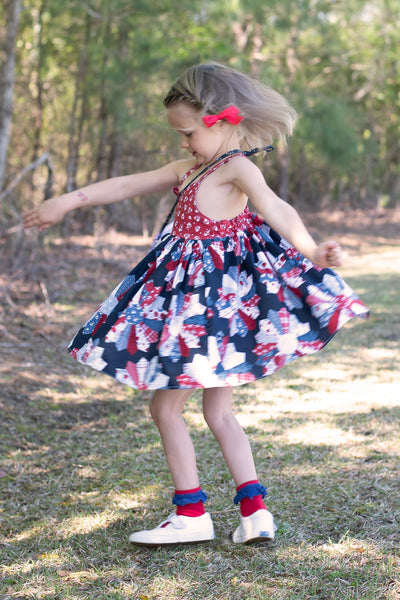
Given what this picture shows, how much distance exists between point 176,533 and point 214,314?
0.67 meters

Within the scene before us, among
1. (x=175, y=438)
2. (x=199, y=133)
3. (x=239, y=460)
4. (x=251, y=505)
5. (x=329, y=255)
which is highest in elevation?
(x=199, y=133)

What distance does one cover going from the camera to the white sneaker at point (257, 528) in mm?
1964

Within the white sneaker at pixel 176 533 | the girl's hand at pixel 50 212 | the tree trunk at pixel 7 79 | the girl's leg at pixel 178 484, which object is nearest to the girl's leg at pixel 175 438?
the girl's leg at pixel 178 484

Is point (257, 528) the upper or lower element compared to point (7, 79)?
lower

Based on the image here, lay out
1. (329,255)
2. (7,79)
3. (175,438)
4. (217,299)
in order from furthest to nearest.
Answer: (7,79) → (175,438) → (217,299) → (329,255)

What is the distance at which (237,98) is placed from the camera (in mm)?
2035

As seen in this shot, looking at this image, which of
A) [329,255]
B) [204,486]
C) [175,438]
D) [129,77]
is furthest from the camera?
[129,77]

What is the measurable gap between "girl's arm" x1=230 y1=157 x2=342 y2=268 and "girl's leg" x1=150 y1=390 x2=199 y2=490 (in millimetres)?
562

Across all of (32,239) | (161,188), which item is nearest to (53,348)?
(32,239)

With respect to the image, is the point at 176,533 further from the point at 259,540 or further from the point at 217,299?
the point at 217,299

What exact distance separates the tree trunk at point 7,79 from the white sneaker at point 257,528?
3881mm

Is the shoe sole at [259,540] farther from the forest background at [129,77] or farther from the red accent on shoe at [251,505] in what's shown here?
the forest background at [129,77]

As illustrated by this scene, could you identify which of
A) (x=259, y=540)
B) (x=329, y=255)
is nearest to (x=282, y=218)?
(x=329, y=255)

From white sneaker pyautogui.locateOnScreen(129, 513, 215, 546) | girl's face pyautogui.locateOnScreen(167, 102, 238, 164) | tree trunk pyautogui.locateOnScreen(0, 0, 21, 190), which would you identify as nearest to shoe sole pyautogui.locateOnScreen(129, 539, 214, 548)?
white sneaker pyautogui.locateOnScreen(129, 513, 215, 546)
